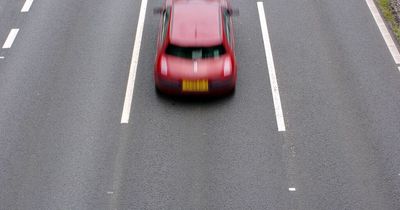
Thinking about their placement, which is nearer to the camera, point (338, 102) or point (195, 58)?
point (195, 58)

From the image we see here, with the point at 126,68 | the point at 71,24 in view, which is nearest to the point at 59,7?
the point at 71,24

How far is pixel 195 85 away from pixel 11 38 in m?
5.55

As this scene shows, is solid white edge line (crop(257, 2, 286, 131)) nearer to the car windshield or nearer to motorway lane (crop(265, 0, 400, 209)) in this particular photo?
motorway lane (crop(265, 0, 400, 209))

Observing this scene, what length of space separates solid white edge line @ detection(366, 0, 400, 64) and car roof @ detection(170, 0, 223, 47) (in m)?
4.41

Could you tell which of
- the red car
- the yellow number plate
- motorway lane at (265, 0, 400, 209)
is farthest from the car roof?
motorway lane at (265, 0, 400, 209)

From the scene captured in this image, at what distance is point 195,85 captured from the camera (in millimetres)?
13133

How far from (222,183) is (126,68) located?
431 centimetres

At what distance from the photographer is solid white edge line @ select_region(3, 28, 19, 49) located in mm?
15508

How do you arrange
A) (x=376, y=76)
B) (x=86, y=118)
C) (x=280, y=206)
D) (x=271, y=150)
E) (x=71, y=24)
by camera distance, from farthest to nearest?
(x=71, y=24)
(x=376, y=76)
(x=86, y=118)
(x=271, y=150)
(x=280, y=206)

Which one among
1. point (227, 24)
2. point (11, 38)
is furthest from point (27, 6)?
point (227, 24)

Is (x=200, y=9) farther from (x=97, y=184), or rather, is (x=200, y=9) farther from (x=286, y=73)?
(x=97, y=184)

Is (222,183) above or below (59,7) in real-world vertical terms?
below

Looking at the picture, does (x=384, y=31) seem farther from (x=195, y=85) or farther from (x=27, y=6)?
(x=27, y=6)

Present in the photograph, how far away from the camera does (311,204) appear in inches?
444
